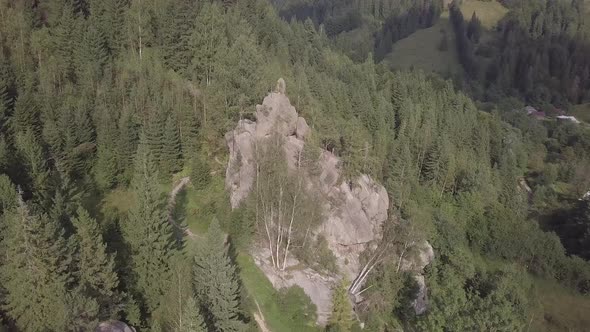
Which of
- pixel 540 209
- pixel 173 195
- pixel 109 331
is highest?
pixel 109 331

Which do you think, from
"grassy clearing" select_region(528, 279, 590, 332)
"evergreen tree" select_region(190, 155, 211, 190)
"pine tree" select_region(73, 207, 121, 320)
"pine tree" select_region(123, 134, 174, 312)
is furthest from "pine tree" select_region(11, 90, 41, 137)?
"grassy clearing" select_region(528, 279, 590, 332)

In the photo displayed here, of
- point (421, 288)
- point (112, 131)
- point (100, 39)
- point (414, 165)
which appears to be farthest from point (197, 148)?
point (414, 165)

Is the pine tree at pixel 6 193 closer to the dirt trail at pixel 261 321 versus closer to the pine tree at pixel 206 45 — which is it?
the dirt trail at pixel 261 321

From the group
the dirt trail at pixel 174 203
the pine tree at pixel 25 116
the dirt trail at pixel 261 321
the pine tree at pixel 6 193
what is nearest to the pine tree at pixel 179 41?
the dirt trail at pixel 174 203

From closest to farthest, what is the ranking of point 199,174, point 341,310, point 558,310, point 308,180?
point 341,310 < point 308,180 < point 199,174 < point 558,310

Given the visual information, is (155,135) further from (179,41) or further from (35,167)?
(179,41)

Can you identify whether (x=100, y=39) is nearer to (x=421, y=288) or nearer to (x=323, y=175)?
(x=323, y=175)

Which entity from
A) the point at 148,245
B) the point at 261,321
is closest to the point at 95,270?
the point at 148,245
